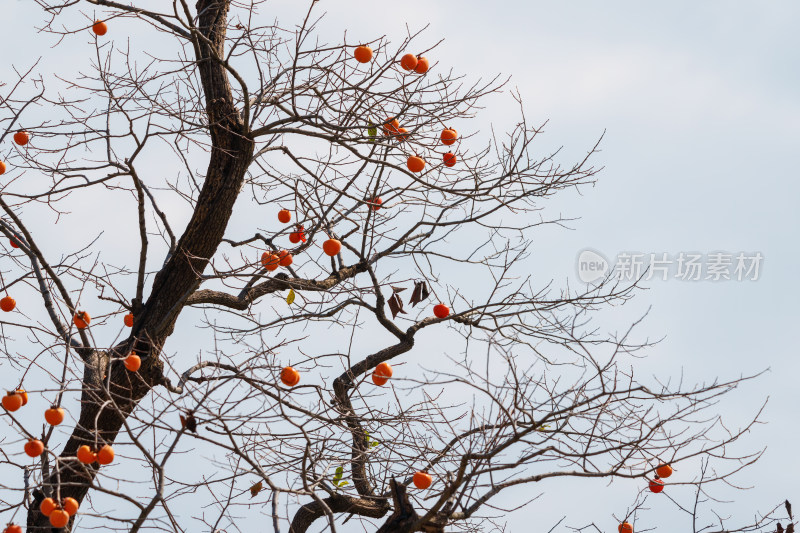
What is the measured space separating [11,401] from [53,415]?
32cm

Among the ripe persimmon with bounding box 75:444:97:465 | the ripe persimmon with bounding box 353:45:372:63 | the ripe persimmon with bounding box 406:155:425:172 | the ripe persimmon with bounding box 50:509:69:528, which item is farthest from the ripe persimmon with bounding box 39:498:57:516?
the ripe persimmon with bounding box 353:45:372:63

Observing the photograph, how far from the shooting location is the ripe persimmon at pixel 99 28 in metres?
5.05

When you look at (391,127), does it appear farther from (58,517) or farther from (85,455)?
(58,517)

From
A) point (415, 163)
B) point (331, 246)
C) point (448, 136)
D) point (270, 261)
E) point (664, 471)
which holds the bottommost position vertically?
point (664, 471)

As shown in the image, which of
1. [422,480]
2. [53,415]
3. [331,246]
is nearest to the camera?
[53,415]

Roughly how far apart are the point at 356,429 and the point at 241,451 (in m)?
1.19

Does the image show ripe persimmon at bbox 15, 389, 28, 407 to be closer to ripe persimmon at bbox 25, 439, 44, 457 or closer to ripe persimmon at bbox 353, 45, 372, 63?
ripe persimmon at bbox 25, 439, 44, 457

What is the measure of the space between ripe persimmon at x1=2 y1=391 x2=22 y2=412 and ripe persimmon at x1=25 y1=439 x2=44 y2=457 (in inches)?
9.2

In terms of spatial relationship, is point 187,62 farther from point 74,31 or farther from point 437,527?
point 437,527

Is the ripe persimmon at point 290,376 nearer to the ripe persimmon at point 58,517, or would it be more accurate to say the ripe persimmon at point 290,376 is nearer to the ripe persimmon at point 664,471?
the ripe persimmon at point 58,517

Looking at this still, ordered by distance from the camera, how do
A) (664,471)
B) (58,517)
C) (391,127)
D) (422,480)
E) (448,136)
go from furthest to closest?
1. (448,136)
2. (391,127)
3. (664,471)
4. (422,480)
5. (58,517)

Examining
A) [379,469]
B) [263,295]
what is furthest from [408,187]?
[379,469]

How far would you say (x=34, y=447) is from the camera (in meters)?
3.90

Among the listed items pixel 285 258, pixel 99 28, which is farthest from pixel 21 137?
pixel 285 258
